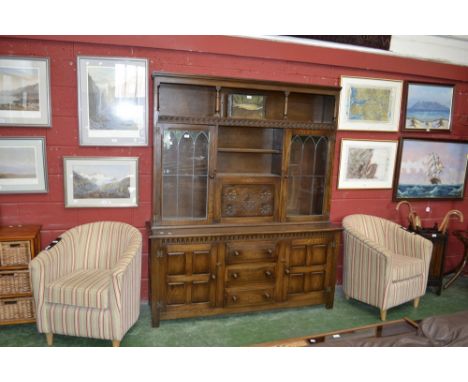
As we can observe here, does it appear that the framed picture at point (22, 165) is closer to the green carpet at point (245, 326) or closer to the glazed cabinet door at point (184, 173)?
the glazed cabinet door at point (184, 173)

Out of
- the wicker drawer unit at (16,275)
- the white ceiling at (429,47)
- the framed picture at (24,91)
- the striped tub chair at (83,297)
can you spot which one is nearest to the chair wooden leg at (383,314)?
the striped tub chair at (83,297)

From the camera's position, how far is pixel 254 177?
3.32 m

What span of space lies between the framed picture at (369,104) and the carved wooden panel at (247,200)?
1199 millimetres

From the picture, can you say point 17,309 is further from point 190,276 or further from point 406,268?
point 406,268

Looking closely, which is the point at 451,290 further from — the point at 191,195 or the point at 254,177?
the point at 191,195

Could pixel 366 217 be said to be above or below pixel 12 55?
below

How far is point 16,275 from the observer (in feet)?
9.44

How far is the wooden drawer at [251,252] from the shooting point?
320 centimetres

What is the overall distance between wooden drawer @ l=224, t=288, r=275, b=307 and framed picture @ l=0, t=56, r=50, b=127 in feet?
7.46

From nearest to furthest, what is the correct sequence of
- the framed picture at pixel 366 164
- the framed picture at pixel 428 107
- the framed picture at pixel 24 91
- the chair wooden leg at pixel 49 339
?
the chair wooden leg at pixel 49 339 < the framed picture at pixel 24 91 < the framed picture at pixel 366 164 < the framed picture at pixel 428 107

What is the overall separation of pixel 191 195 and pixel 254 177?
61cm

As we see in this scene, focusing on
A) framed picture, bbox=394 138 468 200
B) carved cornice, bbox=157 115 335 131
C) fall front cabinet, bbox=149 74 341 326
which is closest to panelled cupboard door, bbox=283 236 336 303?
fall front cabinet, bbox=149 74 341 326

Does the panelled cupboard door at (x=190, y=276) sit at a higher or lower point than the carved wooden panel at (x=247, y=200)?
lower

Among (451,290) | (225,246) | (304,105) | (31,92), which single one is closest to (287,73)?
(304,105)
